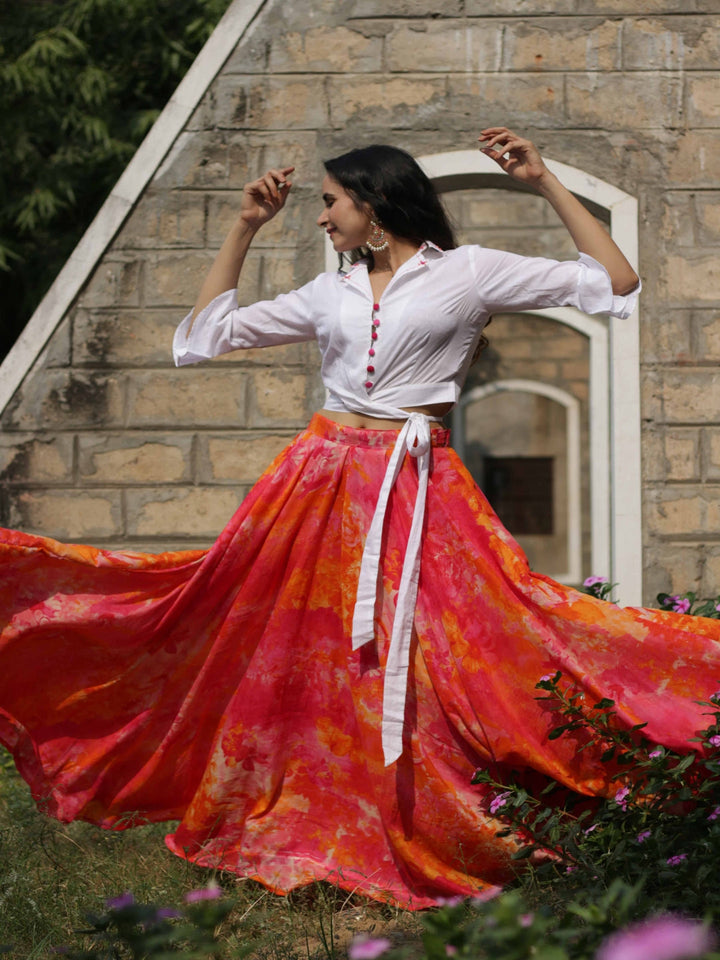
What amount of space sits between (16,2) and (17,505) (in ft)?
31.6

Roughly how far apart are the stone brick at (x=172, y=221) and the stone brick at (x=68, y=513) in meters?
1.09

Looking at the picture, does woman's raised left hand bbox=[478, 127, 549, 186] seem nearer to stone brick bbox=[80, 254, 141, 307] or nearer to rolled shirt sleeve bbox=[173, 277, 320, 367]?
rolled shirt sleeve bbox=[173, 277, 320, 367]

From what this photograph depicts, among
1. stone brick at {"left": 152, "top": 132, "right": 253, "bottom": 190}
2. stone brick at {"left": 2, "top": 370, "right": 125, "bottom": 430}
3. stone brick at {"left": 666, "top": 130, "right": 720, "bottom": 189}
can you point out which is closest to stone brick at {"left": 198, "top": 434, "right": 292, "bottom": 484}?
stone brick at {"left": 2, "top": 370, "right": 125, "bottom": 430}

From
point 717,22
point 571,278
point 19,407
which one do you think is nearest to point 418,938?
point 571,278

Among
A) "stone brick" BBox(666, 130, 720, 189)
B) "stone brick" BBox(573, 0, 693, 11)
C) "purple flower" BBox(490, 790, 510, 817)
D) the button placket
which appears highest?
"stone brick" BBox(573, 0, 693, 11)

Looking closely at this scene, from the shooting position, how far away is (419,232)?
3.19 m

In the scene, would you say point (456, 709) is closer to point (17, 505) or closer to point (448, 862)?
point (448, 862)

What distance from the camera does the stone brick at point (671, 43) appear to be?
4.91 metres

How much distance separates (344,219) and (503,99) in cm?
212

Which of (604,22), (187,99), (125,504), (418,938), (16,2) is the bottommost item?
(418,938)

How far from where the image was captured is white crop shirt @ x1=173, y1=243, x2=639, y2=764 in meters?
2.95

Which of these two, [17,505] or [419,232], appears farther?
[17,505]

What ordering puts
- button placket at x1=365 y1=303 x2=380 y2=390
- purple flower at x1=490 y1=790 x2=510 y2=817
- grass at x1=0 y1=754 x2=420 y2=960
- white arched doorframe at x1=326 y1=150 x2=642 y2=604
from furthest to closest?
white arched doorframe at x1=326 y1=150 x2=642 y2=604, button placket at x1=365 y1=303 x2=380 y2=390, purple flower at x1=490 y1=790 x2=510 y2=817, grass at x1=0 y1=754 x2=420 y2=960

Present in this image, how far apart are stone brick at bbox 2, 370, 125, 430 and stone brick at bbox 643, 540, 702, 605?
7.68ft
